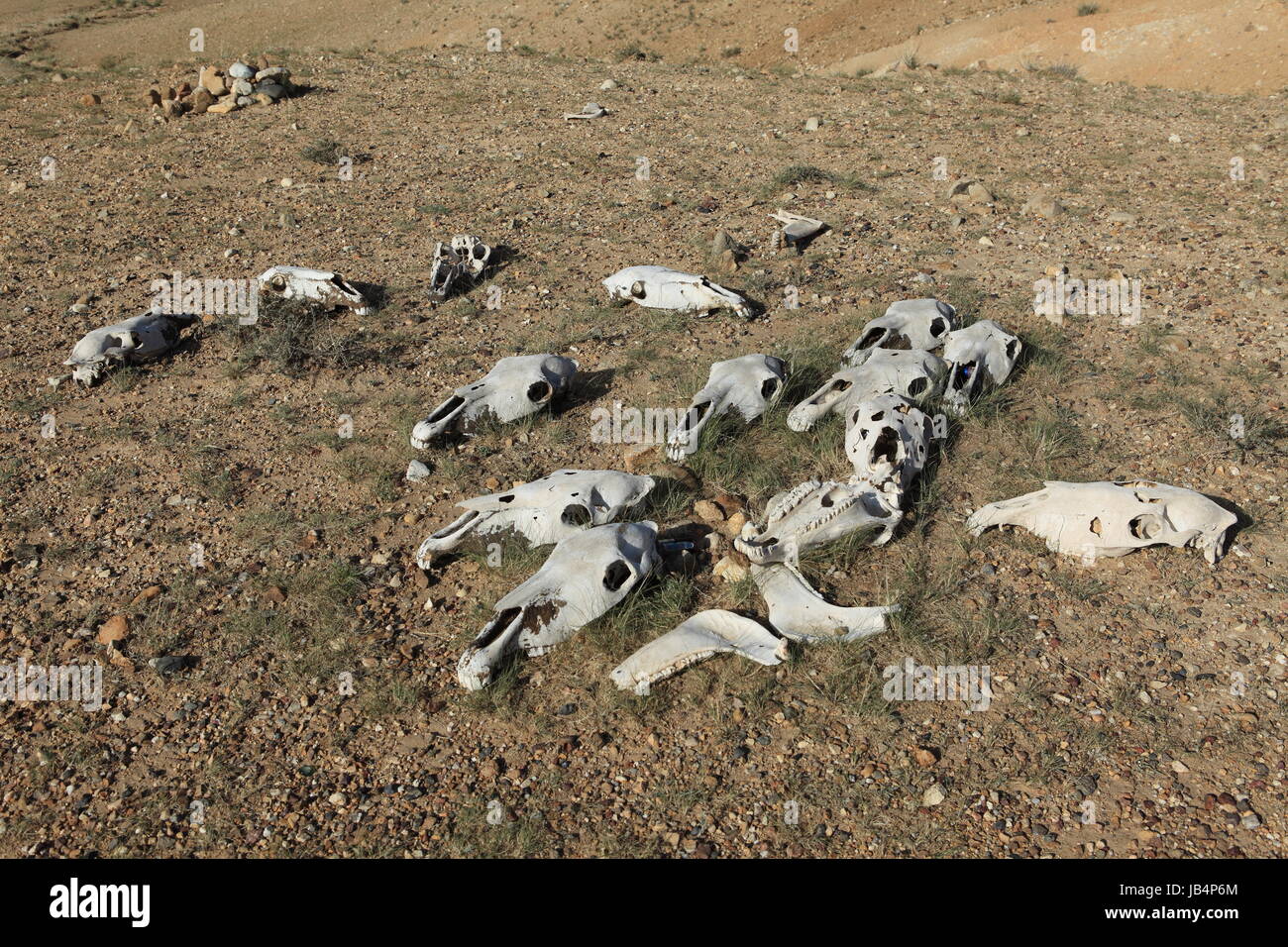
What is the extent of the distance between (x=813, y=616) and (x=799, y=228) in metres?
4.77

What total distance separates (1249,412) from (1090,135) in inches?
229

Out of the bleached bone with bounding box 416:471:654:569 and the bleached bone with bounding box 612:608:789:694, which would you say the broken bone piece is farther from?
the bleached bone with bounding box 612:608:789:694

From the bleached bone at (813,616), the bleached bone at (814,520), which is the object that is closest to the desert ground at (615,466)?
the bleached bone at (813,616)

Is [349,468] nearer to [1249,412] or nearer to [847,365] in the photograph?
[847,365]

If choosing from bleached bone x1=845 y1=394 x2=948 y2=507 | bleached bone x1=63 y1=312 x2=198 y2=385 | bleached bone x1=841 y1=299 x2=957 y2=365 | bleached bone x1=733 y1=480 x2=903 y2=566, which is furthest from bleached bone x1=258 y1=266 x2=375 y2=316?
bleached bone x1=845 y1=394 x2=948 y2=507

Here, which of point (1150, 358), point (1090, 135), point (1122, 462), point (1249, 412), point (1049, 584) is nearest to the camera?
point (1049, 584)

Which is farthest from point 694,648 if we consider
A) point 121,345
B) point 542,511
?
point 121,345

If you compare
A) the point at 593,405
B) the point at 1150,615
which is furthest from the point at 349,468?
the point at 1150,615

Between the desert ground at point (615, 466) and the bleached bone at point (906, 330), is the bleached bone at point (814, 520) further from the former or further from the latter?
the bleached bone at point (906, 330)

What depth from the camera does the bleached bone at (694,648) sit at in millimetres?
3957

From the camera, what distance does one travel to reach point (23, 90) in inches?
482

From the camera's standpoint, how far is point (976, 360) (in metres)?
5.81

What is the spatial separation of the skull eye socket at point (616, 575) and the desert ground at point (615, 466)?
14 centimetres

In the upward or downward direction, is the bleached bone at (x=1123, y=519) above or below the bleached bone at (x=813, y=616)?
above
